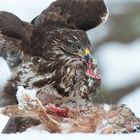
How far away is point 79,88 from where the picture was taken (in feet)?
22.4

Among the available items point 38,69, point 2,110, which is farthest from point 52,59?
point 2,110

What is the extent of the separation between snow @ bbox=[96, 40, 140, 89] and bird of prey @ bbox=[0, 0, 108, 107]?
14.1 ft

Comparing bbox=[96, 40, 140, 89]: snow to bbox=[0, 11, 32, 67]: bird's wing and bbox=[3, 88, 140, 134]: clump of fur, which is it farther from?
bbox=[3, 88, 140, 134]: clump of fur

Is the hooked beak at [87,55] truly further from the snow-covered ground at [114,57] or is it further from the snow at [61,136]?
the snow-covered ground at [114,57]

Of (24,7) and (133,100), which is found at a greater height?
(24,7)

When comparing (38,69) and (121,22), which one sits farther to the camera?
(121,22)

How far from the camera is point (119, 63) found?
12.5m

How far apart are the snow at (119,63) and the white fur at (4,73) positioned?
4454mm

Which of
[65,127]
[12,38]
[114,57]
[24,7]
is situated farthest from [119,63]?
[65,127]

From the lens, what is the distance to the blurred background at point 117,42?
1165 centimetres

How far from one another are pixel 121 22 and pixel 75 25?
5592 millimetres

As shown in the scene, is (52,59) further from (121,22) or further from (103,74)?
(121,22)

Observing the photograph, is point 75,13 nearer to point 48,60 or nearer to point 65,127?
point 48,60

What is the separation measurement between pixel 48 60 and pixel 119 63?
5614mm
